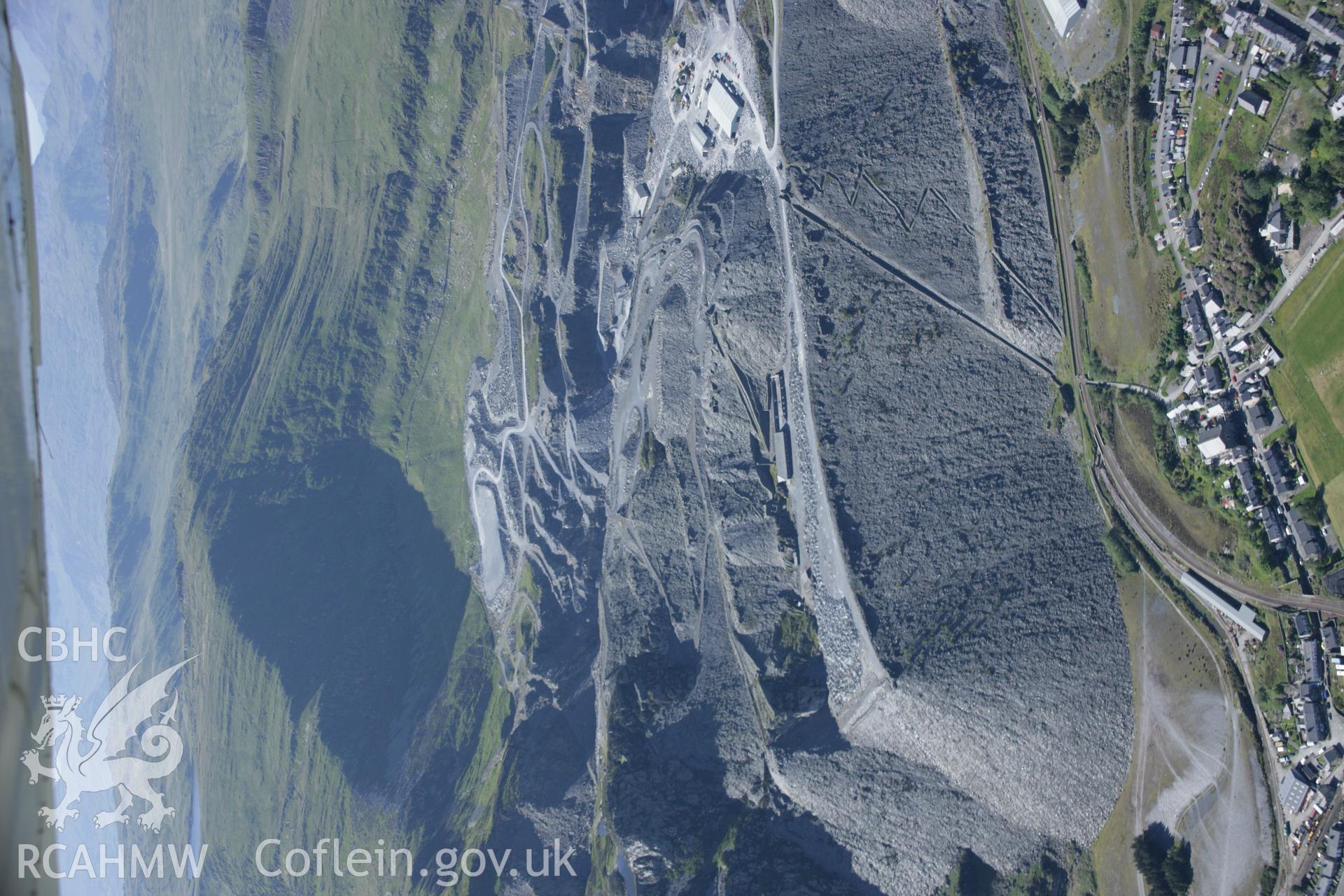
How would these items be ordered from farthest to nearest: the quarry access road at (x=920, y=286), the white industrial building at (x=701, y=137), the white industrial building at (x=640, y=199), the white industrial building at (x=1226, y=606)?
1. the white industrial building at (x=640, y=199)
2. the white industrial building at (x=701, y=137)
3. the quarry access road at (x=920, y=286)
4. the white industrial building at (x=1226, y=606)

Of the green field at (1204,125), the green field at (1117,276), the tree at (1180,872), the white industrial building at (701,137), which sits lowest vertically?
the tree at (1180,872)

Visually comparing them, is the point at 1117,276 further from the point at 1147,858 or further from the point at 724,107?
the point at 1147,858

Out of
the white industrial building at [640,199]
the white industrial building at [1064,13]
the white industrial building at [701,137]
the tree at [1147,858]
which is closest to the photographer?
the tree at [1147,858]

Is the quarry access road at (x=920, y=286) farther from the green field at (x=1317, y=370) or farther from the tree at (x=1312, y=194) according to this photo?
the tree at (x=1312, y=194)

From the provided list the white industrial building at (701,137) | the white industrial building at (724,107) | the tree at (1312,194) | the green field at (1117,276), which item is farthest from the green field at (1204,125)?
the white industrial building at (701,137)

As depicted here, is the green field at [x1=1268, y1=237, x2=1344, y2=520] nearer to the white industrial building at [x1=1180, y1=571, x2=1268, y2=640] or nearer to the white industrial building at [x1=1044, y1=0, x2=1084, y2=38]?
the white industrial building at [x1=1180, y1=571, x2=1268, y2=640]

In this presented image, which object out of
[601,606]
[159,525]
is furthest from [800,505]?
[159,525]

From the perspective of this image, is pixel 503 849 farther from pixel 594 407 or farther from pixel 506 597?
pixel 594 407
